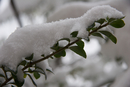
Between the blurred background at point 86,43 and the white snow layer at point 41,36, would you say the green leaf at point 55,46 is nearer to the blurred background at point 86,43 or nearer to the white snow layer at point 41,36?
the white snow layer at point 41,36

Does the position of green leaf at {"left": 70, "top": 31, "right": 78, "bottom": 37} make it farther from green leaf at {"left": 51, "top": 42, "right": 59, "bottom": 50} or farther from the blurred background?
the blurred background

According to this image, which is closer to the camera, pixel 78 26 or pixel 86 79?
pixel 78 26

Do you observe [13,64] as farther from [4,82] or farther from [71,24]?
[71,24]

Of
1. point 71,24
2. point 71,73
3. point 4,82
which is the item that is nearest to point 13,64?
point 4,82

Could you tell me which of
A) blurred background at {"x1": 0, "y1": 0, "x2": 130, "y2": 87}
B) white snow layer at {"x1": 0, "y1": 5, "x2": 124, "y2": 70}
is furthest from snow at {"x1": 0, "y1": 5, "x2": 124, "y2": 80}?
blurred background at {"x1": 0, "y1": 0, "x2": 130, "y2": 87}

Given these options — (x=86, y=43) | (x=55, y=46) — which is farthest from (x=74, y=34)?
(x=86, y=43)

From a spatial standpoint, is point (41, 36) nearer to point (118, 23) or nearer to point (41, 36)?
point (41, 36)
